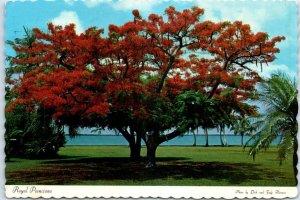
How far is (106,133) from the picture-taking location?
64.0ft

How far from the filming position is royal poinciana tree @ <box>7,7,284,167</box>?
18078 mm

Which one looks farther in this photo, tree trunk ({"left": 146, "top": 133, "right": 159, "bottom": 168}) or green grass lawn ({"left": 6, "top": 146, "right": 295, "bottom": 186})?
tree trunk ({"left": 146, "top": 133, "right": 159, "bottom": 168})

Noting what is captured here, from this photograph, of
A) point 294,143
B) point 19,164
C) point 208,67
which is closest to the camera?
point 294,143

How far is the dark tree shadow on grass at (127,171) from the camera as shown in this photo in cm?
1756

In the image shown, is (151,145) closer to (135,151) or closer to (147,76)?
(135,151)

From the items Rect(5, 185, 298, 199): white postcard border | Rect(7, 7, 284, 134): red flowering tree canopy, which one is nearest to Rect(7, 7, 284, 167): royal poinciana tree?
Rect(7, 7, 284, 134): red flowering tree canopy

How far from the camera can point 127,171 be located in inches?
729

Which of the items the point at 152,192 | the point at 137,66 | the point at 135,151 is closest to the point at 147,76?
the point at 137,66

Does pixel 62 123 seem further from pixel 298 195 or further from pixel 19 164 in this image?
pixel 298 195

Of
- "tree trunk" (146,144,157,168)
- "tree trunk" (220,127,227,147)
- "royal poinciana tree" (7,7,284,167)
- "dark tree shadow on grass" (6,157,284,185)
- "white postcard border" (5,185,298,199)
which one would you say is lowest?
"white postcard border" (5,185,298,199)

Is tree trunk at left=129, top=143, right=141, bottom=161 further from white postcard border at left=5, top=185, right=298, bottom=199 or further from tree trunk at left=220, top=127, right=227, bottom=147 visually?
tree trunk at left=220, top=127, right=227, bottom=147

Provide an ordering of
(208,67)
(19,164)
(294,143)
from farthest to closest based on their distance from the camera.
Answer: (208,67)
(19,164)
(294,143)

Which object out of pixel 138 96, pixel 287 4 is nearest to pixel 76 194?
pixel 138 96

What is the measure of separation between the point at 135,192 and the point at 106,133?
3346 millimetres
